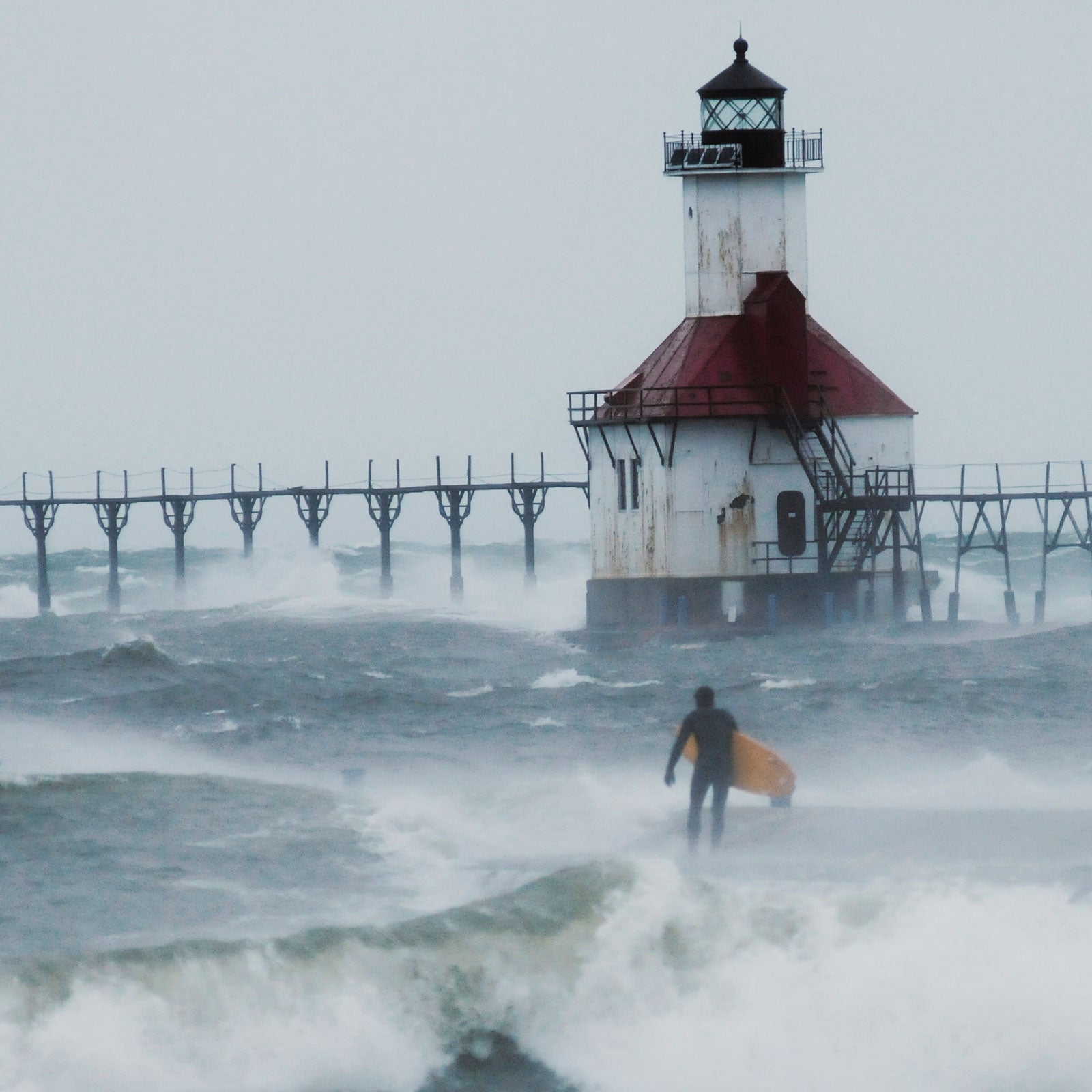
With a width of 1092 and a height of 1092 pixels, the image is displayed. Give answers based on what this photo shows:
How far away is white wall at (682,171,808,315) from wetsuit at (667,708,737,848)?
2837 cm

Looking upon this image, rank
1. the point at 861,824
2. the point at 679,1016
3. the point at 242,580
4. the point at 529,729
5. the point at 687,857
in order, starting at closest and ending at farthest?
the point at 679,1016, the point at 687,857, the point at 861,824, the point at 529,729, the point at 242,580

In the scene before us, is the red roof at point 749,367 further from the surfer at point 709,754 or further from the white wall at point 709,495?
the surfer at point 709,754

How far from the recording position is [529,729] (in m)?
30.0

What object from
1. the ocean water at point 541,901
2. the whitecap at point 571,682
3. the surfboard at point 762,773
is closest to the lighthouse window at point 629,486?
the whitecap at point 571,682

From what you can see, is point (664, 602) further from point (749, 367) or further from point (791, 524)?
point (749, 367)

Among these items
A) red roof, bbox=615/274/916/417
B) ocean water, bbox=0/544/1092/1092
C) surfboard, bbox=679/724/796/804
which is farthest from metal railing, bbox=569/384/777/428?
surfboard, bbox=679/724/796/804

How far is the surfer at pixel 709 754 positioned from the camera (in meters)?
16.8

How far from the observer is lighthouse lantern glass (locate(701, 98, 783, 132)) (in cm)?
4484

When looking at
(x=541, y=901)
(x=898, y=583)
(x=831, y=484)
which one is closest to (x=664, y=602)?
(x=831, y=484)

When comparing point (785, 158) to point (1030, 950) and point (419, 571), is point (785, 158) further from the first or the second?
point (419, 571)

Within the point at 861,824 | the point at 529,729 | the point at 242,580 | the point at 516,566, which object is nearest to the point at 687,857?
the point at 861,824

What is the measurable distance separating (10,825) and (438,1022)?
28.1ft

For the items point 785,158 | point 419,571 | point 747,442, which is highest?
point 785,158

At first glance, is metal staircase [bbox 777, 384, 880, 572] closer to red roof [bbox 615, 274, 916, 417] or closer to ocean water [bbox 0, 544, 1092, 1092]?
red roof [bbox 615, 274, 916, 417]
